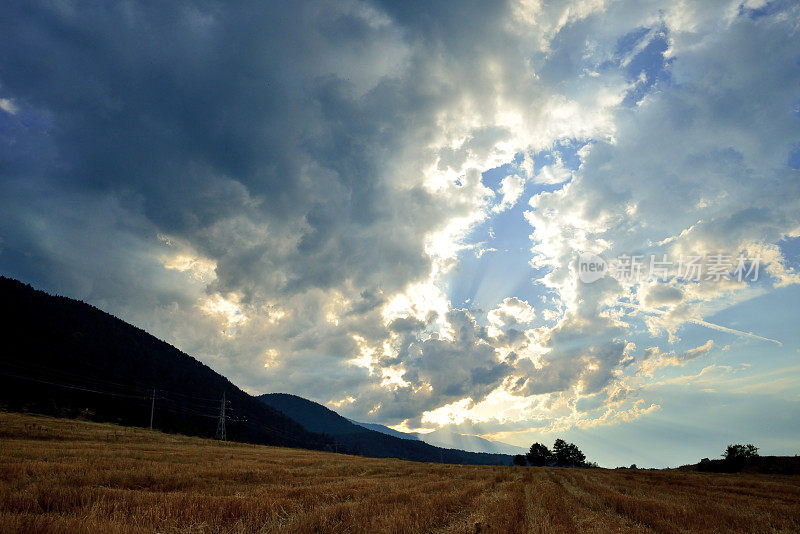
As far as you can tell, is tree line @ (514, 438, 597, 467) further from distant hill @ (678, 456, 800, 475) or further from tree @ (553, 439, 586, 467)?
distant hill @ (678, 456, 800, 475)

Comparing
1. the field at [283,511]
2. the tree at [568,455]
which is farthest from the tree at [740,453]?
the field at [283,511]

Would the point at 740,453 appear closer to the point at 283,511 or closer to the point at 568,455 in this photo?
the point at 568,455

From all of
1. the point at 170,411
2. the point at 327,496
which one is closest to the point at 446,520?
the point at 327,496

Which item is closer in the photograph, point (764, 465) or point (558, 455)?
point (764, 465)

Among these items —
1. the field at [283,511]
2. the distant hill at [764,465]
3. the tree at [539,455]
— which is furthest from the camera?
the tree at [539,455]

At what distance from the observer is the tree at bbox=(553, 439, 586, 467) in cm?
13138

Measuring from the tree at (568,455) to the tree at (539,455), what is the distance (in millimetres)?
2475

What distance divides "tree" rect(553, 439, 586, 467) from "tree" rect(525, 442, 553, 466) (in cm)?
248

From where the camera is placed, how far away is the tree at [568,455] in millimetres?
131375

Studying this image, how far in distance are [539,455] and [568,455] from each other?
10.6 m

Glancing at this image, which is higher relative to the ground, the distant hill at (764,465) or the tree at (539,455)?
the distant hill at (764,465)

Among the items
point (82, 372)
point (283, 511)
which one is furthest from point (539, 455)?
point (82, 372)

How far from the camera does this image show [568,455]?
132375 millimetres

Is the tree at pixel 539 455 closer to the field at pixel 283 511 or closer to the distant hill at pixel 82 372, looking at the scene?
the distant hill at pixel 82 372
